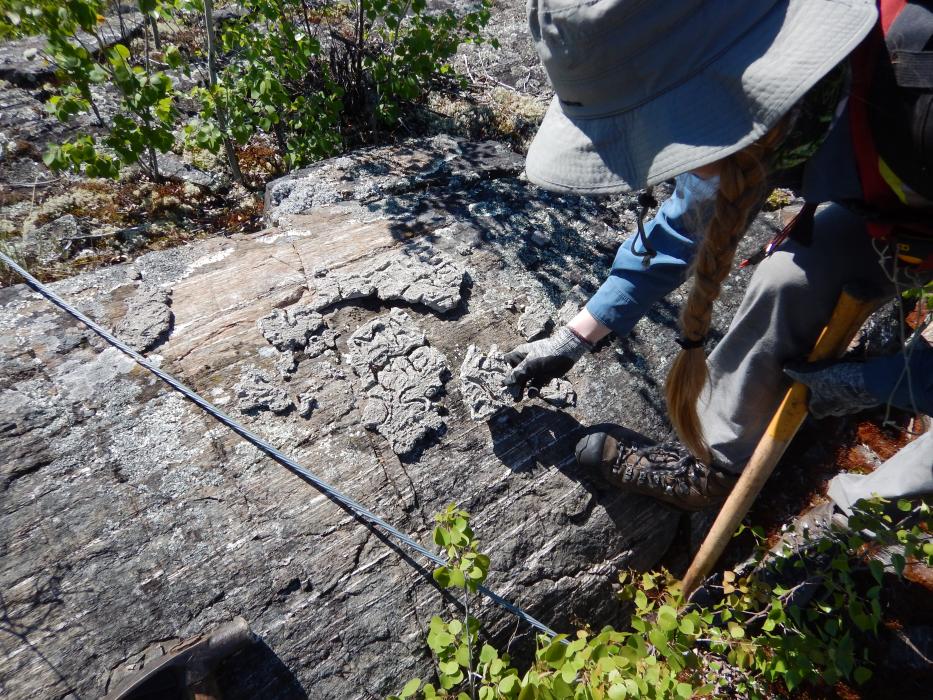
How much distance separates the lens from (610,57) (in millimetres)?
1328

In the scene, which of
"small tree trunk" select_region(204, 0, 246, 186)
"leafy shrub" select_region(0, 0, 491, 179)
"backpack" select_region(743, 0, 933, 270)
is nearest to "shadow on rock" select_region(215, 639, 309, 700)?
"backpack" select_region(743, 0, 933, 270)

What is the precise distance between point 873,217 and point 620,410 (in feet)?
4.55

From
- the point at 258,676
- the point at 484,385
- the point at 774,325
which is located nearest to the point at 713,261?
the point at 774,325

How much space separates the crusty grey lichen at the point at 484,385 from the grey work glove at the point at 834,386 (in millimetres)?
1227

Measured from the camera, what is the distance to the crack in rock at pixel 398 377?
2525 millimetres

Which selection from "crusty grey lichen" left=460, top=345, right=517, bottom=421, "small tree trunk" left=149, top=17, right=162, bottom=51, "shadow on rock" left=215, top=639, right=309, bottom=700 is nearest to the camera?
"shadow on rock" left=215, top=639, right=309, bottom=700

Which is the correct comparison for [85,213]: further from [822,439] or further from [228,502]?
[822,439]

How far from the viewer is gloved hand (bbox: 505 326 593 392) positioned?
2.61 m

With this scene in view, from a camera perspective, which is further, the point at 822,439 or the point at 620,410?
the point at 822,439

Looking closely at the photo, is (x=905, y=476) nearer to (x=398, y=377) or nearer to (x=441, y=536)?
(x=441, y=536)

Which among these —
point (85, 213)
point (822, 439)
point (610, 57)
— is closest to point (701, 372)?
point (610, 57)

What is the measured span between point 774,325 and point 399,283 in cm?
180

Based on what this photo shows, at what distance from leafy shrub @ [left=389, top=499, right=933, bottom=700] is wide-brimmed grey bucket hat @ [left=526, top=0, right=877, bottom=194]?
1.32m

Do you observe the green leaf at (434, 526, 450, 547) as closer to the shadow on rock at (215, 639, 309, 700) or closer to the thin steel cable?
the thin steel cable
